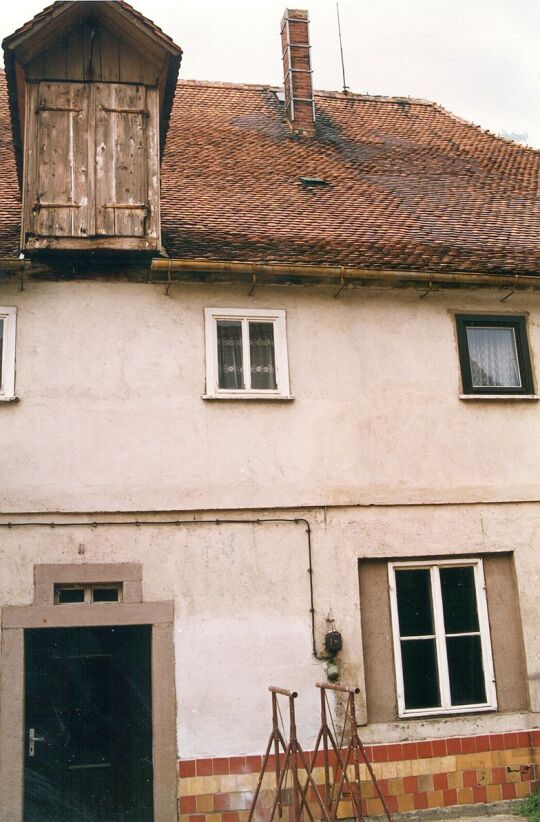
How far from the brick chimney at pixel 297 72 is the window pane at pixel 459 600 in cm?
866

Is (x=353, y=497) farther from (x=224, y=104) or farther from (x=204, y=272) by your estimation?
(x=224, y=104)

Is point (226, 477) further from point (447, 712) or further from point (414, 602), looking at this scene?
point (447, 712)

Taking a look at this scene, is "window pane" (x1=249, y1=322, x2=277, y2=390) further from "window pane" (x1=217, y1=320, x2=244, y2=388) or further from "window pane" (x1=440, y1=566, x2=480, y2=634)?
"window pane" (x1=440, y1=566, x2=480, y2=634)

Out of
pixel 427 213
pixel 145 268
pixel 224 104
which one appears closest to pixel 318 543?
pixel 145 268

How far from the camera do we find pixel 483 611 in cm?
1025

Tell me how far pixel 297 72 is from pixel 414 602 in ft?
35.2

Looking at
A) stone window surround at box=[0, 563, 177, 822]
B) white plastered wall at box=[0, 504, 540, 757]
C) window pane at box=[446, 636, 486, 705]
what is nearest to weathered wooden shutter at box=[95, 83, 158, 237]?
white plastered wall at box=[0, 504, 540, 757]

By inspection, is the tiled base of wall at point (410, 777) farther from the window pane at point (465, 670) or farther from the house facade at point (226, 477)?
the window pane at point (465, 670)

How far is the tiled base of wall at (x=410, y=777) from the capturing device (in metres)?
9.05

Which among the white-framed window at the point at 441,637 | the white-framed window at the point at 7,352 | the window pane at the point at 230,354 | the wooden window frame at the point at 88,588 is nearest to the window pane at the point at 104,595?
the wooden window frame at the point at 88,588

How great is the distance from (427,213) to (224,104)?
5.82 metres

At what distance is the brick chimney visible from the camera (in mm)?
15371

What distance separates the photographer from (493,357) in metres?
11.1

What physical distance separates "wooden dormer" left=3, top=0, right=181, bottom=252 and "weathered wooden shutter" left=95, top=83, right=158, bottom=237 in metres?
0.01
